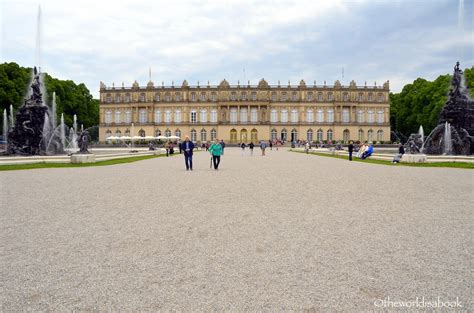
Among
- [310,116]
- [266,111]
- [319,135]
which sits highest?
[266,111]

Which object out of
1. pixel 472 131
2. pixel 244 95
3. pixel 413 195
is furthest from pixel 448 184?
pixel 244 95

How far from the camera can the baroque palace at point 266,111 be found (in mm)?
89250

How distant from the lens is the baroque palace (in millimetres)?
89250

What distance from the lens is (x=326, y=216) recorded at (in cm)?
723

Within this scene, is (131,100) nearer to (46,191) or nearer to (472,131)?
(472,131)

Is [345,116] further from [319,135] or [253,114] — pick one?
[253,114]

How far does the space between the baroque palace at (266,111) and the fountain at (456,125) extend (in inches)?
2314

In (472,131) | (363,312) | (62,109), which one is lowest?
(363,312)

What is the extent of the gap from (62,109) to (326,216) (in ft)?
224

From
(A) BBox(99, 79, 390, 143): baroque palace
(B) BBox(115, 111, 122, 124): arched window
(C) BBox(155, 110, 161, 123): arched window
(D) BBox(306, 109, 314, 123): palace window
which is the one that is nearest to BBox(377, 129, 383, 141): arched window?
(A) BBox(99, 79, 390, 143): baroque palace

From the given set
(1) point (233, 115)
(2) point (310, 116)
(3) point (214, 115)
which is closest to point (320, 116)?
(2) point (310, 116)

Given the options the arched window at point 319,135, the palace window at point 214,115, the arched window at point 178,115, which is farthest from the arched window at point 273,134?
the arched window at point 178,115

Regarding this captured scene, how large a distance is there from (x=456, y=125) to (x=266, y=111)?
6063 centimetres

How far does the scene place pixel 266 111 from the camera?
8938cm
